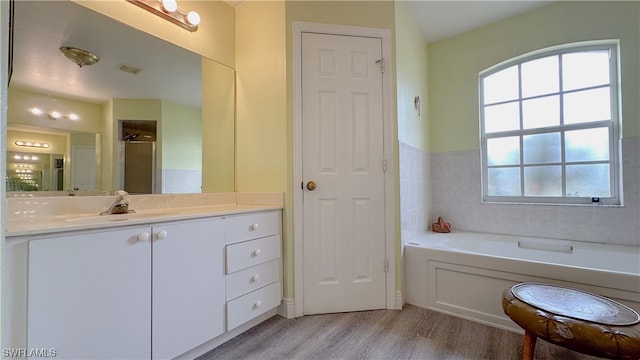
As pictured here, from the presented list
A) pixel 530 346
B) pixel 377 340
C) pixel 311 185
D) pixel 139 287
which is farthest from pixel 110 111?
pixel 530 346

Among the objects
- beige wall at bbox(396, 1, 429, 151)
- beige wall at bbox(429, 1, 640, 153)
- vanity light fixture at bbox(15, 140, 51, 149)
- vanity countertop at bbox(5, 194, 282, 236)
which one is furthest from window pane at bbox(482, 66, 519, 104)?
vanity light fixture at bbox(15, 140, 51, 149)

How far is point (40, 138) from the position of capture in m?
1.33

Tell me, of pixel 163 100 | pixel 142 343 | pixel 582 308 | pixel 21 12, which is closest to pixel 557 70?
pixel 582 308

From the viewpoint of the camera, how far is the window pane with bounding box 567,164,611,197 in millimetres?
2139

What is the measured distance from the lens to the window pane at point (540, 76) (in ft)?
7.79

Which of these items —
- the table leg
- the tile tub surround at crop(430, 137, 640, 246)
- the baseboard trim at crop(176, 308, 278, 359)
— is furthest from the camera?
the tile tub surround at crop(430, 137, 640, 246)

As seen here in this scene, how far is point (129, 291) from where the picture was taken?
44.6 inches

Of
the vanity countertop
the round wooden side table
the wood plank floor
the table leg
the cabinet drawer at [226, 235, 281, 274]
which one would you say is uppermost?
the vanity countertop

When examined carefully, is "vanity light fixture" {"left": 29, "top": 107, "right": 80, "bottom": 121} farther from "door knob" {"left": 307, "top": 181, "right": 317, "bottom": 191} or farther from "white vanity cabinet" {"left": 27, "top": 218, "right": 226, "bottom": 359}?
"door knob" {"left": 307, "top": 181, "right": 317, "bottom": 191}

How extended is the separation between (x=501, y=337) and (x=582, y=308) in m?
0.54

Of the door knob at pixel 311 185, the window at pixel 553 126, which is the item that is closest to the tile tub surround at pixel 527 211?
the window at pixel 553 126

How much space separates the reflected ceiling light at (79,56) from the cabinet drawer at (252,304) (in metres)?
1.58

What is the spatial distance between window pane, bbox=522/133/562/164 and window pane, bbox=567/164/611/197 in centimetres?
15

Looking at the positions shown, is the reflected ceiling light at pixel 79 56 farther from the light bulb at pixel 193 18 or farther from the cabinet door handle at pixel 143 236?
the cabinet door handle at pixel 143 236
